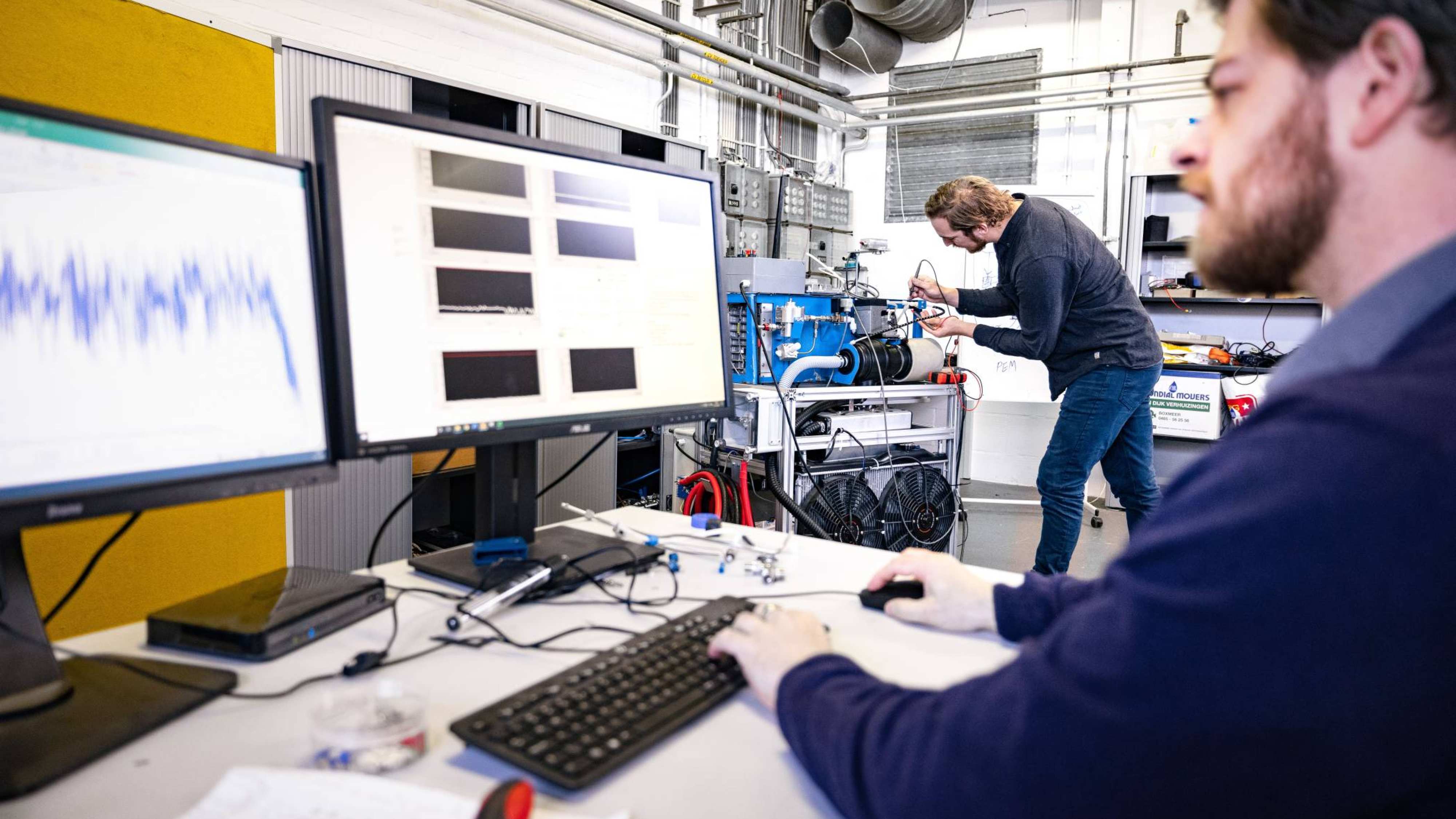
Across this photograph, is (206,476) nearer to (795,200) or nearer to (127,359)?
(127,359)

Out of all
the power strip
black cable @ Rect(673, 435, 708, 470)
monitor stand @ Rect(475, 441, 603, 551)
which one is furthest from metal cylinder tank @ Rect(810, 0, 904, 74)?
monitor stand @ Rect(475, 441, 603, 551)

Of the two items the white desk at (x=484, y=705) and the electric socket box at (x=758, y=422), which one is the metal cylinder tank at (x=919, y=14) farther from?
the white desk at (x=484, y=705)

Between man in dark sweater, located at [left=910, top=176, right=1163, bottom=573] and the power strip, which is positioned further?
the power strip

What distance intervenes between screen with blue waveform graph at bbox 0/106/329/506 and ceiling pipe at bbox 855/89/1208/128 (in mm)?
5398

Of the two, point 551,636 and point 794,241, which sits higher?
point 794,241

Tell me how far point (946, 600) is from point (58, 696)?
86 centimetres

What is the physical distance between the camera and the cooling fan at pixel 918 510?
3215mm

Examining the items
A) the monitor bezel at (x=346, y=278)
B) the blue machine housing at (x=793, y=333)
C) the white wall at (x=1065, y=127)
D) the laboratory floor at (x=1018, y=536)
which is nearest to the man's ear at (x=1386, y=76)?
the monitor bezel at (x=346, y=278)

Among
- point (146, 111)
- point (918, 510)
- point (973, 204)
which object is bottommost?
point (918, 510)

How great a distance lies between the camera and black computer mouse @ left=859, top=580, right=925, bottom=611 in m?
1.01

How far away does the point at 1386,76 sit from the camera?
1.62 ft

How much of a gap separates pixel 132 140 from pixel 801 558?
0.96 metres

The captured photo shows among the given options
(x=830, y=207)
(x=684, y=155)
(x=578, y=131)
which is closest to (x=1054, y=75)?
(x=830, y=207)

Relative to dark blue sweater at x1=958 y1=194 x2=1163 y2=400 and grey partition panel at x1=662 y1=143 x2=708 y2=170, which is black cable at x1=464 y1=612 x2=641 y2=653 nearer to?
dark blue sweater at x1=958 y1=194 x2=1163 y2=400
